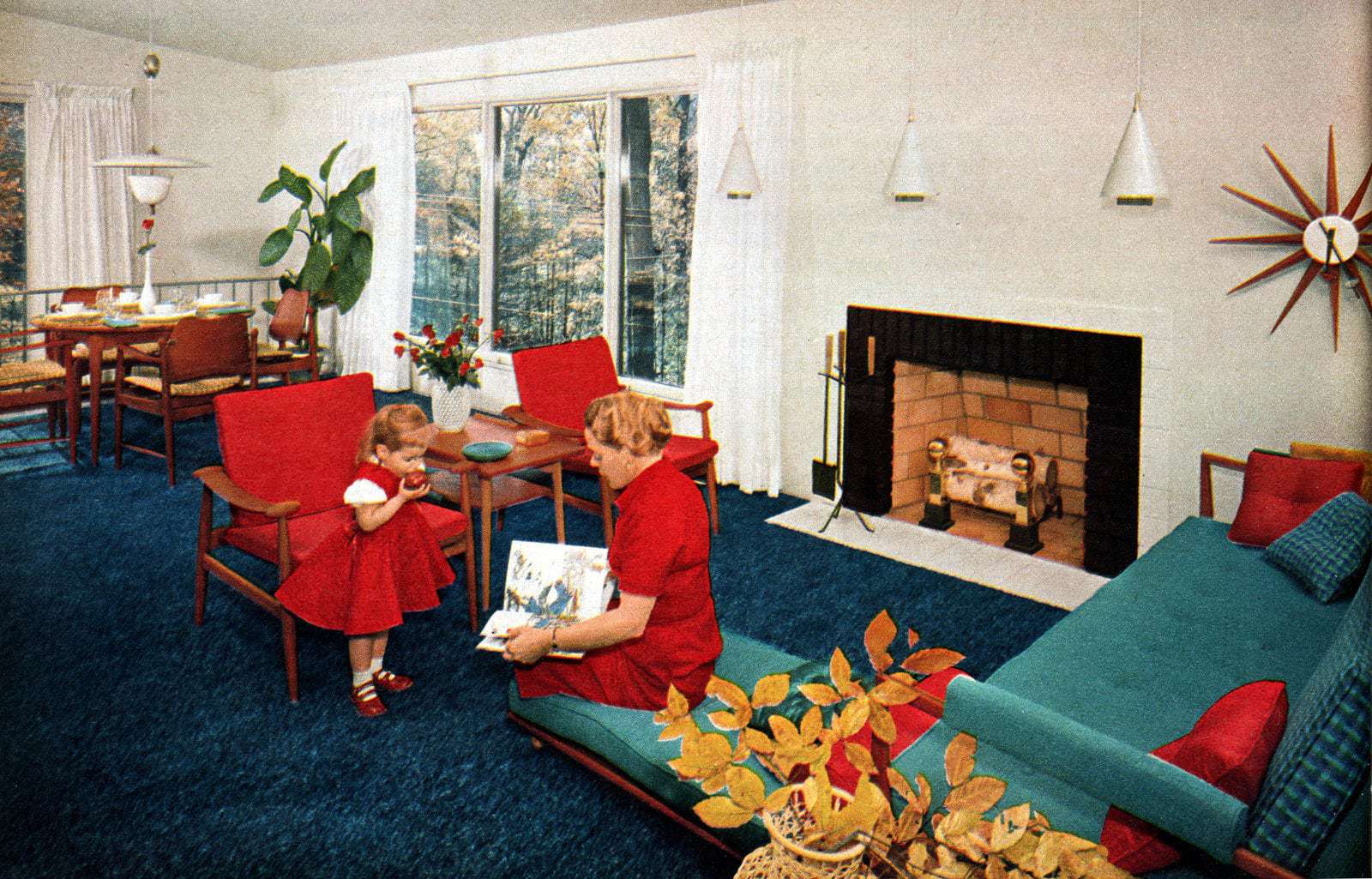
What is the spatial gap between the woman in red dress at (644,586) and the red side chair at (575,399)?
1.88 metres

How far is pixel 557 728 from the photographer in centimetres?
263

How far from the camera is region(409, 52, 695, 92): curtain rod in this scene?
5.82 meters

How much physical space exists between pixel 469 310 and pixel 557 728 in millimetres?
5440

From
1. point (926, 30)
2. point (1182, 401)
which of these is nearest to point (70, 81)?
point (926, 30)

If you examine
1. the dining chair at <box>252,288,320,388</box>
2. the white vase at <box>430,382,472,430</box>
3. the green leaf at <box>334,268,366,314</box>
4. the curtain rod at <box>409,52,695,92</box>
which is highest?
the curtain rod at <box>409,52,695,92</box>

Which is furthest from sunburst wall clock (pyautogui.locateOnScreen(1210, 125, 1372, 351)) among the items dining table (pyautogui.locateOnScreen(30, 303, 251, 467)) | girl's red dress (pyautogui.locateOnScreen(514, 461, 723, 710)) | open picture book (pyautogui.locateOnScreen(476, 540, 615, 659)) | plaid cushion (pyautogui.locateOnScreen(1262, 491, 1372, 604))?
dining table (pyautogui.locateOnScreen(30, 303, 251, 467))

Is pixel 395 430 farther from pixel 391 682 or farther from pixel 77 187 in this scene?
pixel 77 187

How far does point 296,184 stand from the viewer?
7863 millimetres

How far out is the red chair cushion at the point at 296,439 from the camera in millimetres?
3547

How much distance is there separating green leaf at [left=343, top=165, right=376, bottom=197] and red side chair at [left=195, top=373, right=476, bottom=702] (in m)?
4.23

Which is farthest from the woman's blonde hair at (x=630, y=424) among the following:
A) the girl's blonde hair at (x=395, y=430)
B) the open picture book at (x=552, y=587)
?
the girl's blonde hair at (x=395, y=430)

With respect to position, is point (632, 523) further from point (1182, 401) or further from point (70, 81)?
point (70, 81)

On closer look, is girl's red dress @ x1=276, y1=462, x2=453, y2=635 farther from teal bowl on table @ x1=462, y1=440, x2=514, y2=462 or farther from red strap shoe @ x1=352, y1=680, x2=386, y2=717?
teal bowl on table @ x1=462, y1=440, x2=514, y2=462

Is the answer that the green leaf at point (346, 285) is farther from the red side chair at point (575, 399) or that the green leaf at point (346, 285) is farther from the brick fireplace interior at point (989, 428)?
the brick fireplace interior at point (989, 428)
